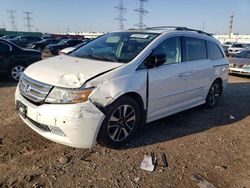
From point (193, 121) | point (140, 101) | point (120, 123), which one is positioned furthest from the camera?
point (193, 121)

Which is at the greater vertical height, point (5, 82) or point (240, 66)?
point (5, 82)

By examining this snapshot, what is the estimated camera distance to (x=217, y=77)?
20.6 ft

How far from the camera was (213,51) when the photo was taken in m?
6.22

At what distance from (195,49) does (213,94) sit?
1.44 m

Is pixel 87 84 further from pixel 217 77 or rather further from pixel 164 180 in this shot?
pixel 217 77

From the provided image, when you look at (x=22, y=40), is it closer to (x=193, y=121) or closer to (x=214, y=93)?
(x=214, y=93)

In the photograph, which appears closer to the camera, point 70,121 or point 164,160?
point 70,121

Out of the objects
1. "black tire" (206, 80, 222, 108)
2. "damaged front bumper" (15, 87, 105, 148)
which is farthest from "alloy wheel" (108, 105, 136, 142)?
"black tire" (206, 80, 222, 108)

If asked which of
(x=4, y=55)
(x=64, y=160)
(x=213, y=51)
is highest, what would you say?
(x=213, y=51)

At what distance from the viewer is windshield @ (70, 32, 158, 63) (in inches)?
168

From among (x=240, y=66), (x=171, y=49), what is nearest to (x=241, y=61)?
(x=240, y=66)

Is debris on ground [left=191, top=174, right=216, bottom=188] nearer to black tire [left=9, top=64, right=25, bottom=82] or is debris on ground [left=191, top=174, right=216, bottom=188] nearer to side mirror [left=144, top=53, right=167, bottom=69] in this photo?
side mirror [left=144, top=53, right=167, bottom=69]

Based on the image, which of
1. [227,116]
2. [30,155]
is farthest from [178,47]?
[30,155]

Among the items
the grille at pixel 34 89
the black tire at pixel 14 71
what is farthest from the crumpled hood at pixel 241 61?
the grille at pixel 34 89
